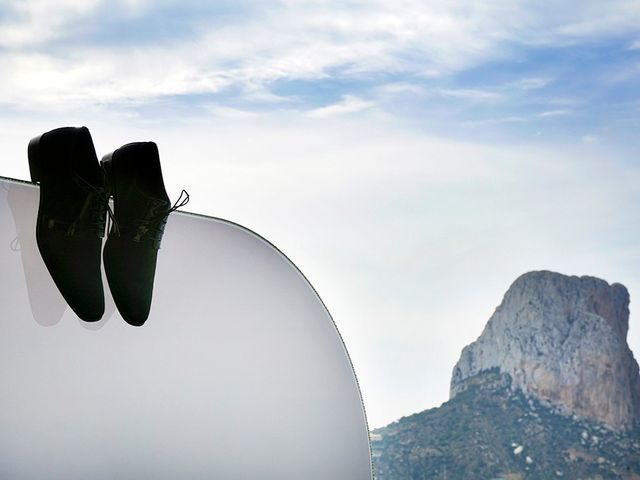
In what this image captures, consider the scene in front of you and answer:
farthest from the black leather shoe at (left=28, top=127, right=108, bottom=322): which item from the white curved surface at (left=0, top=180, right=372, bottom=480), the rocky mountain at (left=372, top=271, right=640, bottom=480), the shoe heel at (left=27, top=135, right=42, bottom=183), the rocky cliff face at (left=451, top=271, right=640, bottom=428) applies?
the rocky cliff face at (left=451, top=271, right=640, bottom=428)

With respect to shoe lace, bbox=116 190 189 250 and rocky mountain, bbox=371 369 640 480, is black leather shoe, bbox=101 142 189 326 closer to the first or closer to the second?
shoe lace, bbox=116 190 189 250

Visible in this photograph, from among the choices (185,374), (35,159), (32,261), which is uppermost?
(35,159)

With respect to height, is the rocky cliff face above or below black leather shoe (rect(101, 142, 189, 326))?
above

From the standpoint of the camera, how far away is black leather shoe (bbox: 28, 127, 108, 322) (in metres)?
1.45

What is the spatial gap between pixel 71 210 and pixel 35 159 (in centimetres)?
11

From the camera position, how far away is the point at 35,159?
146 centimetres

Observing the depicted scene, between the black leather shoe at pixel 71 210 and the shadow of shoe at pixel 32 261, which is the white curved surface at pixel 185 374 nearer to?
the shadow of shoe at pixel 32 261

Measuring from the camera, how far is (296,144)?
4418 mm

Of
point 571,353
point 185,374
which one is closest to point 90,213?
point 185,374

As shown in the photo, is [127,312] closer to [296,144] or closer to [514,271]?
[296,144]

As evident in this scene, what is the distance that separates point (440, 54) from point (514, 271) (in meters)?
1.99

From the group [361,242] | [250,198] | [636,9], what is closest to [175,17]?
[250,198]

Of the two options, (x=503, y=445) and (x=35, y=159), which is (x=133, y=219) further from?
(x=503, y=445)

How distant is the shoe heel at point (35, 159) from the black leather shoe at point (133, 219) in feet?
0.47
